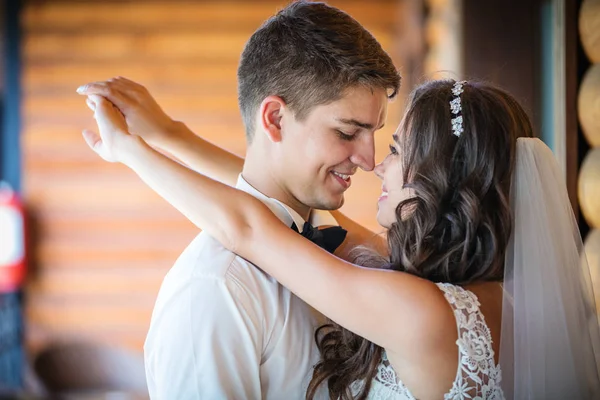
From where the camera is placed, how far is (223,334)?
5.06ft

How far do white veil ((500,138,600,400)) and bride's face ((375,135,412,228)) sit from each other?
28 cm

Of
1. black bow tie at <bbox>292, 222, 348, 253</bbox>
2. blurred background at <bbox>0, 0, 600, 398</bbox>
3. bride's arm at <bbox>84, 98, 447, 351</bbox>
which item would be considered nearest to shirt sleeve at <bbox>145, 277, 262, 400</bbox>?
bride's arm at <bbox>84, 98, 447, 351</bbox>

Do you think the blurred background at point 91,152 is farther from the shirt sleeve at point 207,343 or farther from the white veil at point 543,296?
the shirt sleeve at point 207,343

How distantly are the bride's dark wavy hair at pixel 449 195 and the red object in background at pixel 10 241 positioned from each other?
164 inches

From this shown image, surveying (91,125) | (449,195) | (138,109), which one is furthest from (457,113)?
(91,125)

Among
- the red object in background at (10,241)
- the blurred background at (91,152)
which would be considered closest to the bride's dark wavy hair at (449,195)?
the blurred background at (91,152)

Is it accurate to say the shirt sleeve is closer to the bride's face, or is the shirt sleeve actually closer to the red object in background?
the bride's face

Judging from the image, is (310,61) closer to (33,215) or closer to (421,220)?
(421,220)

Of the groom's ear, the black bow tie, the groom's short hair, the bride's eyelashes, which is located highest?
the groom's short hair

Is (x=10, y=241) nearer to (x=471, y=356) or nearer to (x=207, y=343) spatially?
(x=207, y=343)

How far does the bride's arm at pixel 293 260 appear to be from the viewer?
4.89ft

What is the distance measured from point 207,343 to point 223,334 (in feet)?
0.14

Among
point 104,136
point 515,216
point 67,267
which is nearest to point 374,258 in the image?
point 515,216

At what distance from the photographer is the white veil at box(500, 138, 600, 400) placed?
64.4 inches
